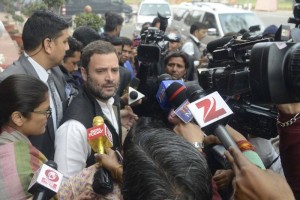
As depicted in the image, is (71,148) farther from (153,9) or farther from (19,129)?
(153,9)

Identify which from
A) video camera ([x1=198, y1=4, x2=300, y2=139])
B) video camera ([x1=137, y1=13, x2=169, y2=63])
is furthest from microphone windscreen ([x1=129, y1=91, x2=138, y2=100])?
video camera ([x1=198, y1=4, x2=300, y2=139])

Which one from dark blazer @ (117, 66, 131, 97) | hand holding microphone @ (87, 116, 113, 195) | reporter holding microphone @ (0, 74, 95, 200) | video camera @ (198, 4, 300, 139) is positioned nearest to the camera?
video camera @ (198, 4, 300, 139)

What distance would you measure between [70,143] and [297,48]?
1.24m

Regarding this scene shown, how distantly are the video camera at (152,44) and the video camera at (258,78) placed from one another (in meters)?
1.30

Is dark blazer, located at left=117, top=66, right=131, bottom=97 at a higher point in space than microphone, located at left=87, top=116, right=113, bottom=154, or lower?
lower

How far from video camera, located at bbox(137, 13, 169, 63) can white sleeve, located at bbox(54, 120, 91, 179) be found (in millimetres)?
1240

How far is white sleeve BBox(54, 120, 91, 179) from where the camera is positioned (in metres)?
2.20

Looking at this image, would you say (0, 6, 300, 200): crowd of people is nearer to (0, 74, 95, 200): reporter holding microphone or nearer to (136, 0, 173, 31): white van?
(0, 74, 95, 200): reporter holding microphone

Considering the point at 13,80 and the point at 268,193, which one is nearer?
the point at 268,193

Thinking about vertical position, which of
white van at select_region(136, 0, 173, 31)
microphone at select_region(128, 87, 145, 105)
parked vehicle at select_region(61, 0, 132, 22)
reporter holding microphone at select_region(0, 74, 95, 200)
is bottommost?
parked vehicle at select_region(61, 0, 132, 22)

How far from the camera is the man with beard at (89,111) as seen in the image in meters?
2.22

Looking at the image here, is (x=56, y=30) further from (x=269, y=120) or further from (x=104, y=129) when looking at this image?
(x=269, y=120)

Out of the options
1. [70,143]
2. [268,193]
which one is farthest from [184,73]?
[268,193]

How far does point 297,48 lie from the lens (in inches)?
56.7
